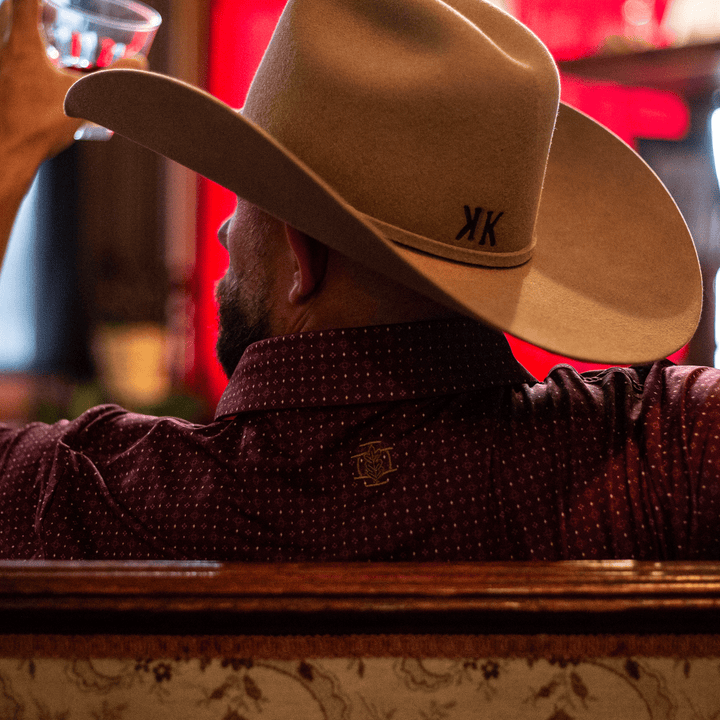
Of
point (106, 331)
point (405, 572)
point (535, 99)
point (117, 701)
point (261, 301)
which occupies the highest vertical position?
point (535, 99)

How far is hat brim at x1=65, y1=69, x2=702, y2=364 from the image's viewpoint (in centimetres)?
60

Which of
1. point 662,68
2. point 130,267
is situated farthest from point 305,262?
point 130,267

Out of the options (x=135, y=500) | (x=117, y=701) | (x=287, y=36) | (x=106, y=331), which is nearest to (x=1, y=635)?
(x=117, y=701)

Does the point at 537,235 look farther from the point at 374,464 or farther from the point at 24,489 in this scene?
the point at 24,489

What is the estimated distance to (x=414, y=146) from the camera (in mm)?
672

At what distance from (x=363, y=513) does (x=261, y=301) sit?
273 millimetres

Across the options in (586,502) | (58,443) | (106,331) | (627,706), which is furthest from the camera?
(106,331)

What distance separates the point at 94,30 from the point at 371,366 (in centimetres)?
76

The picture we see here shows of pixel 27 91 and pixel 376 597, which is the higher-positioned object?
pixel 27 91

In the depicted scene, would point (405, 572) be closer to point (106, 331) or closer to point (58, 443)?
point (58, 443)

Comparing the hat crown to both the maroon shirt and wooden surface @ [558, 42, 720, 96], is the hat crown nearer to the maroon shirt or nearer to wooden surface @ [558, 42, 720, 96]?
the maroon shirt

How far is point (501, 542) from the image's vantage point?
2.21ft

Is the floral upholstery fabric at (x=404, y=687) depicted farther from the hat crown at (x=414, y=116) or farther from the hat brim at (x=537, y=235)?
the hat crown at (x=414, y=116)

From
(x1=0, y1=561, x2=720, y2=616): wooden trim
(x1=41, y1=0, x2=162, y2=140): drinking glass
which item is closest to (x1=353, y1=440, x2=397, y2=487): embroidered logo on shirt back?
(x1=0, y1=561, x2=720, y2=616): wooden trim
